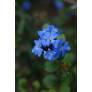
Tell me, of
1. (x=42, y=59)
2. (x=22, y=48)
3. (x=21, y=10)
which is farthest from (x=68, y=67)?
(x=21, y=10)

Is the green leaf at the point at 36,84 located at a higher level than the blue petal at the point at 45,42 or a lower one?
lower

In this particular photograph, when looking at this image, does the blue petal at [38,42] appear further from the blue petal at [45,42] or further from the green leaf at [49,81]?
the green leaf at [49,81]

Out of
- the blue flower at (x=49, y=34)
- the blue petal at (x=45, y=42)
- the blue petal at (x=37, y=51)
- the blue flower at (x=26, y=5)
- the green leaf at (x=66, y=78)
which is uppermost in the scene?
the blue flower at (x=26, y=5)

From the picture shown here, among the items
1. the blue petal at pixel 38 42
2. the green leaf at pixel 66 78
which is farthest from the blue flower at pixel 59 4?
the green leaf at pixel 66 78

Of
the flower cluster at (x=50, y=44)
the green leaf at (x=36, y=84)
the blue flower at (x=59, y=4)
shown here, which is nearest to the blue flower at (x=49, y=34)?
the flower cluster at (x=50, y=44)
